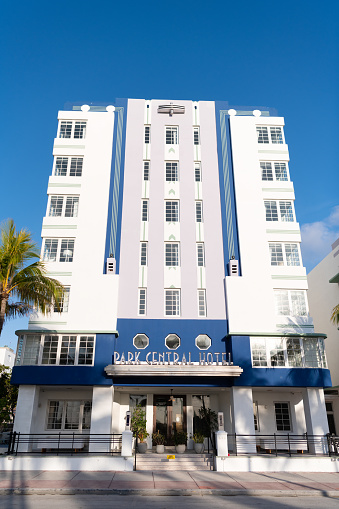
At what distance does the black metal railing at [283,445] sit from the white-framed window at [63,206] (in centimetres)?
1834

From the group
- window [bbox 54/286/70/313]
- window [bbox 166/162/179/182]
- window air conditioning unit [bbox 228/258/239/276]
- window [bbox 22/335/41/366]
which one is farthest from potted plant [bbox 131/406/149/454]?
window [bbox 166/162/179/182]

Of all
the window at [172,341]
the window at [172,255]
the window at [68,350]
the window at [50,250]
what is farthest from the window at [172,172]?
the window at [68,350]

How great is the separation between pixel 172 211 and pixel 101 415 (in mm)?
14936

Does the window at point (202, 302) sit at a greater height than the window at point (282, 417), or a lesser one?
greater

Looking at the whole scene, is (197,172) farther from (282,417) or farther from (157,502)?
(157,502)

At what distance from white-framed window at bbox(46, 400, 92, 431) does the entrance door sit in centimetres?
438

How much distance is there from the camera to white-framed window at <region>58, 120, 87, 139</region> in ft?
103

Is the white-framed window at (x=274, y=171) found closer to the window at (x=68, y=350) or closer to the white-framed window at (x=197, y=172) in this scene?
the white-framed window at (x=197, y=172)

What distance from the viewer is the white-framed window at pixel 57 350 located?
79.0ft

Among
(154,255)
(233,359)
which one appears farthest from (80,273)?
(233,359)

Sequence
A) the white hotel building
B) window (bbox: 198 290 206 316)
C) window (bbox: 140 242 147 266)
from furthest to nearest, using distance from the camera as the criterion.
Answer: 1. window (bbox: 140 242 147 266)
2. window (bbox: 198 290 206 316)
3. the white hotel building

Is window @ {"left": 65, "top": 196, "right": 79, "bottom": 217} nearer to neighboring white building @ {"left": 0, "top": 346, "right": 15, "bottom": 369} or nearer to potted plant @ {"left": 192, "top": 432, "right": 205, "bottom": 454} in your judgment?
potted plant @ {"left": 192, "top": 432, "right": 205, "bottom": 454}

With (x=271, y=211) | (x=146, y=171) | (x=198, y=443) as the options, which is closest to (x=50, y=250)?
(x=146, y=171)

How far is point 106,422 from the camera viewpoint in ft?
74.5
